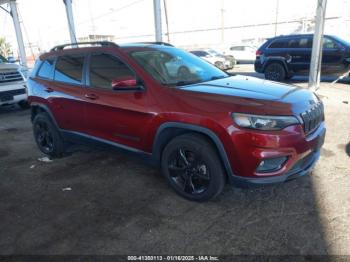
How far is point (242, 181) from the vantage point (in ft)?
9.85

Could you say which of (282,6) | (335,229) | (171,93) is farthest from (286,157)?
(282,6)

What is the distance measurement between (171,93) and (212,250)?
5.15 feet

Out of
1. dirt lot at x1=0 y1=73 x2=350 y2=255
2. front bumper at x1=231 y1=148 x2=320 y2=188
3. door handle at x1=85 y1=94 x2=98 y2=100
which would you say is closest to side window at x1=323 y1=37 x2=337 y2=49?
dirt lot at x1=0 y1=73 x2=350 y2=255

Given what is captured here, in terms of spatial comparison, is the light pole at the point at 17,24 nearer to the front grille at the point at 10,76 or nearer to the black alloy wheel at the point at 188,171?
the front grille at the point at 10,76

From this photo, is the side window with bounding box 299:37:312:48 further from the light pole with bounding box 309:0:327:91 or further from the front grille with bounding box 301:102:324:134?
the front grille with bounding box 301:102:324:134

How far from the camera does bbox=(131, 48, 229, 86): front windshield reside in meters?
3.63

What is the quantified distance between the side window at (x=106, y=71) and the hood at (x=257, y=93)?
812 mm

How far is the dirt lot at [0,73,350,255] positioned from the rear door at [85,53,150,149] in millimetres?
652

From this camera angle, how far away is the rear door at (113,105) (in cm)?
355

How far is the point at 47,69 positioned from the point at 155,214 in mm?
2954

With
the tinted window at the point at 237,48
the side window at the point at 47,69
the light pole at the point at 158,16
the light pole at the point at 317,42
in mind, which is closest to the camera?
the side window at the point at 47,69

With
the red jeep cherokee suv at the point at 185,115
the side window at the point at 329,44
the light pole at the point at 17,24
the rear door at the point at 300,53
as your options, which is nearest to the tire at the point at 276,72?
the rear door at the point at 300,53

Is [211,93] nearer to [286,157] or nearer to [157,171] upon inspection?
[286,157]

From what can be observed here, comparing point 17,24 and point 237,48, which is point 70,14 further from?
point 237,48
